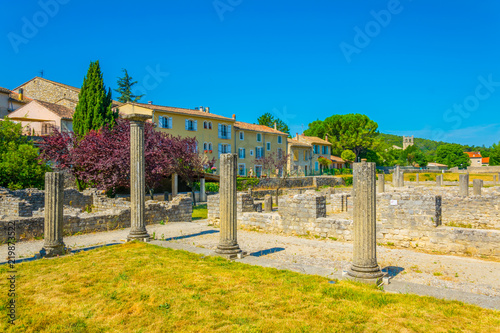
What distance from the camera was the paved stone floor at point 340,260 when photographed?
23.1ft

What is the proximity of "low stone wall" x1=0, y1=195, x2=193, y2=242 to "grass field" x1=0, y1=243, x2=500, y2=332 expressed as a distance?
201 inches

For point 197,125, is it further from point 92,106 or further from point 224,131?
point 92,106

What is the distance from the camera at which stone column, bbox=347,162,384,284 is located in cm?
739

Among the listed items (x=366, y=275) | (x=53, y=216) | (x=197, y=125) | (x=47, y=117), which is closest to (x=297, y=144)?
(x=197, y=125)

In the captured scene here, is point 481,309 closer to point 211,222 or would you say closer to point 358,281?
point 358,281

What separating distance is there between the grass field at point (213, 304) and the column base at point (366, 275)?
1.19 feet

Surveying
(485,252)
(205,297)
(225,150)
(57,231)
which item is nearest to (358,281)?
(205,297)

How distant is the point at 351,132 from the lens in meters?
71.8

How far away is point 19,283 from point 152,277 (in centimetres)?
271

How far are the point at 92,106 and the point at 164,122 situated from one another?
9.23 m

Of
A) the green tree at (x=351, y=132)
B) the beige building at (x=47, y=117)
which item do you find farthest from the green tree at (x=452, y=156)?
the beige building at (x=47, y=117)

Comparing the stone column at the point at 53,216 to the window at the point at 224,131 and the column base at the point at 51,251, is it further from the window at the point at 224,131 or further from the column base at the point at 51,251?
the window at the point at 224,131

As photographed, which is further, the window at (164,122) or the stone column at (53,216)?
the window at (164,122)

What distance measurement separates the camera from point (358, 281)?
726 cm
